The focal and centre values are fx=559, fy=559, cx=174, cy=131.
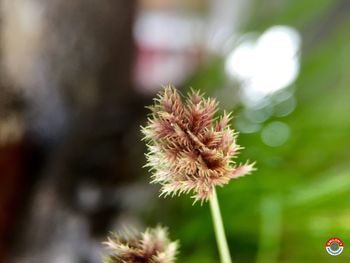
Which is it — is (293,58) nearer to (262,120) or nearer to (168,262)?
(262,120)

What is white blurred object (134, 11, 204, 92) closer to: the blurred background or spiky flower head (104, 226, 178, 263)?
the blurred background

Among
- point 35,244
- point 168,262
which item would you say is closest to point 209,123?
point 168,262

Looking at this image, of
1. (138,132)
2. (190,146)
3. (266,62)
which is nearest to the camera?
(190,146)

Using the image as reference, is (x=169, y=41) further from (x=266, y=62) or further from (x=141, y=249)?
(x=141, y=249)

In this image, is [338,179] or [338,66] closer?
[338,179]

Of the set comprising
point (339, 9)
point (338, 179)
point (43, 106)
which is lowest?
point (338, 179)

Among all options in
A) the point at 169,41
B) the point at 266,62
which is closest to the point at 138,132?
the point at 266,62
